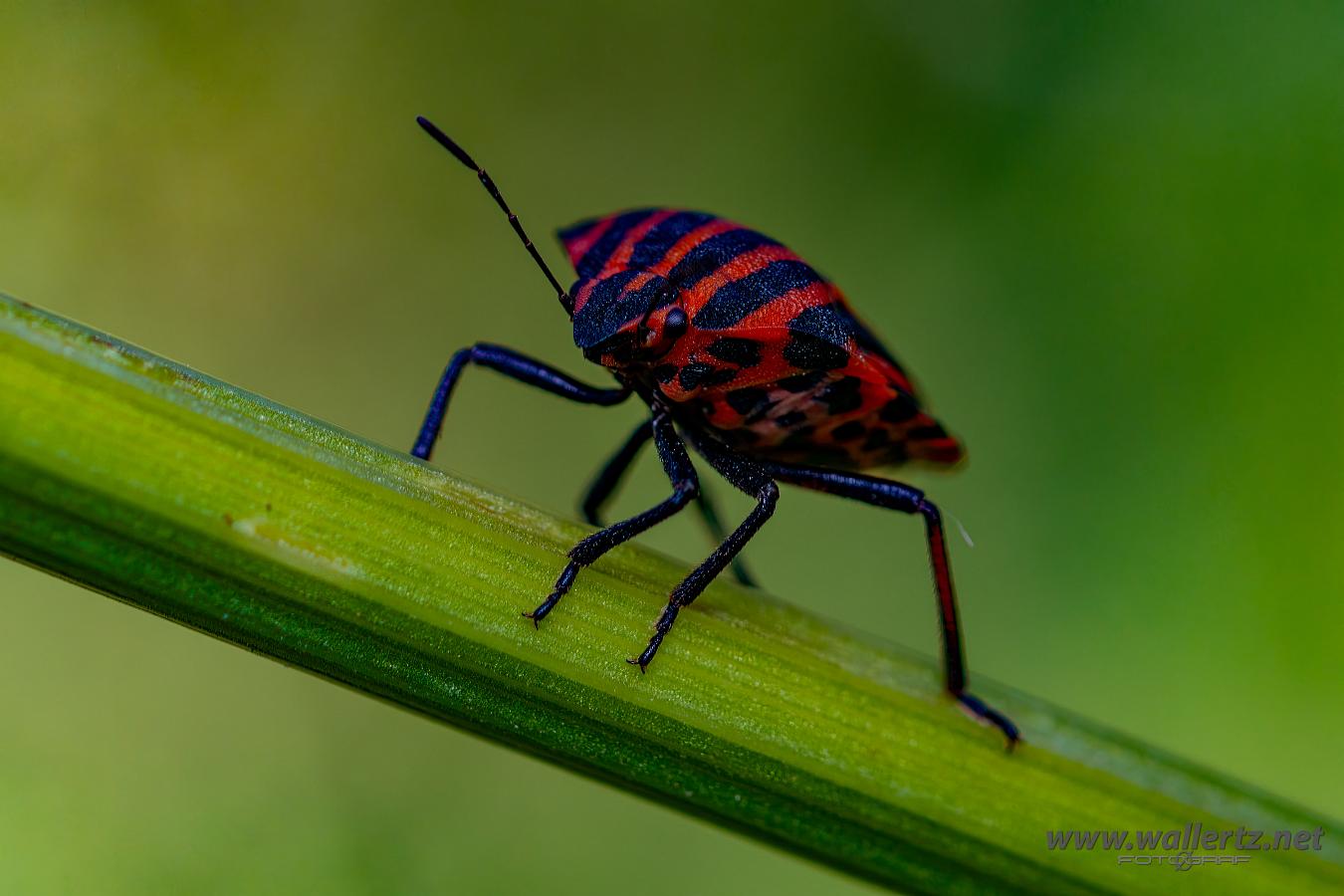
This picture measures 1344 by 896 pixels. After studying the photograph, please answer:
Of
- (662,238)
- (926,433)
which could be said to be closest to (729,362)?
(662,238)

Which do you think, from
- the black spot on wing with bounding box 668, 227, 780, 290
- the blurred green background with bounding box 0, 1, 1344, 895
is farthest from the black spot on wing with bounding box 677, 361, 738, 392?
the blurred green background with bounding box 0, 1, 1344, 895

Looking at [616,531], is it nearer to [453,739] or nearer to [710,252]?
[710,252]

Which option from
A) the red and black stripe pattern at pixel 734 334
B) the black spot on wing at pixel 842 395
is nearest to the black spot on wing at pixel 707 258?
the red and black stripe pattern at pixel 734 334

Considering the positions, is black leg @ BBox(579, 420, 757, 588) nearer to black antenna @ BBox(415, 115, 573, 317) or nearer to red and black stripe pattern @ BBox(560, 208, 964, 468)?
red and black stripe pattern @ BBox(560, 208, 964, 468)

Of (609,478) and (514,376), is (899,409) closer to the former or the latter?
(609,478)

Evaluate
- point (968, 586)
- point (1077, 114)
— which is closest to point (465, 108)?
point (1077, 114)

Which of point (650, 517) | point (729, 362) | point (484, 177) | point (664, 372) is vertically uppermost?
point (484, 177)

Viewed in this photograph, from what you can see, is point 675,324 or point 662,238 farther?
point 662,238
